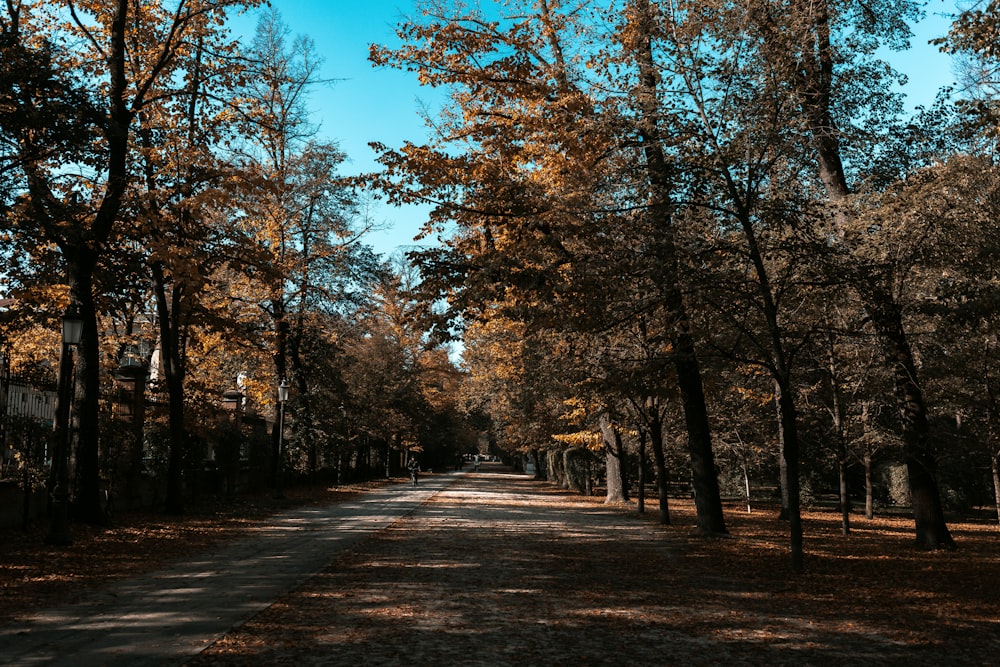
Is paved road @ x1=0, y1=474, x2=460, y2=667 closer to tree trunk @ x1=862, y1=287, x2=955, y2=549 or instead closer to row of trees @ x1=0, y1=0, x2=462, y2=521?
row of trees @ x1=0, y1=0, x2=462, y2=521

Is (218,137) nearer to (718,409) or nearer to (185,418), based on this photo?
(185,418)

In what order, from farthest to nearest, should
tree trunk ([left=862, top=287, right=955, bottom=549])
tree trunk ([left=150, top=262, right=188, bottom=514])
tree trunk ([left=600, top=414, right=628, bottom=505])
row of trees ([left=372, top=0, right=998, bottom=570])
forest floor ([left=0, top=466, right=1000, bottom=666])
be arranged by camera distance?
tree trunk ([left=600, top=414, right=628, bottom=505])
tree trunk ([left=150, top=262, right=188, bottom=514])
tree trunk ([left=862, top=287, right=955, bottom=549])
row of trees ([left=372, top=0, right=998, bottom=570])
forest floor ([left=0, top=466, right=1000, bottom=666])

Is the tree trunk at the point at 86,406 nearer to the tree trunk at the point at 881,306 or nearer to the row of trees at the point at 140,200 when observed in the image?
the row of trees at the point at 140,200

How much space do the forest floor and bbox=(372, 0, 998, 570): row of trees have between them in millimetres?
1676

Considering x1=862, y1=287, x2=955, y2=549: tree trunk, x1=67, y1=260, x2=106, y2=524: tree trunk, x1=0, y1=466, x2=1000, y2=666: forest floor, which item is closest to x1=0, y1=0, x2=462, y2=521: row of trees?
x1=67, y1=260, x2=106, y2=524: tree trunk

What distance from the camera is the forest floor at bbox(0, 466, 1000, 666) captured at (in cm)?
612

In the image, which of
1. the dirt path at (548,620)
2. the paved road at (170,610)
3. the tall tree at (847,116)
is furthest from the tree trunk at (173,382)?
the tall tree at (847,116)

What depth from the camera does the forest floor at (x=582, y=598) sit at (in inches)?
241

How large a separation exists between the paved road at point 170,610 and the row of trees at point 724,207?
16.4ft

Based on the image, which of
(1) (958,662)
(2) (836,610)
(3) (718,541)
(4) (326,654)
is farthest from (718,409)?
(4) (326,654)

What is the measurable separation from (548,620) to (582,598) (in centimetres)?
127

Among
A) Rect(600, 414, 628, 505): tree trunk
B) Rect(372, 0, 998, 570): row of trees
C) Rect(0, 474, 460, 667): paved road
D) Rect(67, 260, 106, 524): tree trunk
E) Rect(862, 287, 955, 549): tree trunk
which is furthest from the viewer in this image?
Rect(600, 414, 628, 505): tree trunk

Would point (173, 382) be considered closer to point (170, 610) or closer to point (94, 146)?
point (94, 146)

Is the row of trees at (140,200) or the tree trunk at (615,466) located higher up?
the row of trees at (140,200)
